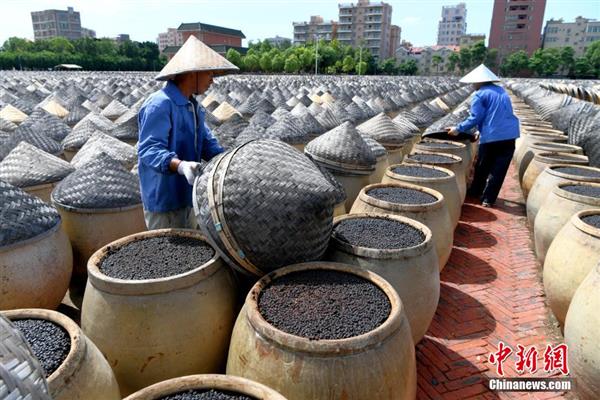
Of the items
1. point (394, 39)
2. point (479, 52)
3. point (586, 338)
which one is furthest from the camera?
point (394, 39)

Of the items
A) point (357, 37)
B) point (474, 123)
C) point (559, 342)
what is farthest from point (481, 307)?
point (357, 37)

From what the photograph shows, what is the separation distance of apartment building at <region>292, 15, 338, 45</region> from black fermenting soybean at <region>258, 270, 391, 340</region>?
10423cm

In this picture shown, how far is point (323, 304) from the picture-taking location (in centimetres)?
215

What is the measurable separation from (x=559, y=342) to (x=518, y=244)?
7.14 feet

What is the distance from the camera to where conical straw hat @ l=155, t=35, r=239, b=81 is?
9.31 ft

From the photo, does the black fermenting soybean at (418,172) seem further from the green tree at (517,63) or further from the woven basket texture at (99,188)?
the green tree at (517,63)

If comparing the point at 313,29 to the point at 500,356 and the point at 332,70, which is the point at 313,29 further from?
the point at 500,356

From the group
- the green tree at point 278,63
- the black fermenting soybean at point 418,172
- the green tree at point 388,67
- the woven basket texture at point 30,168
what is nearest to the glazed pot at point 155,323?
the woven basket texture at point 30,168

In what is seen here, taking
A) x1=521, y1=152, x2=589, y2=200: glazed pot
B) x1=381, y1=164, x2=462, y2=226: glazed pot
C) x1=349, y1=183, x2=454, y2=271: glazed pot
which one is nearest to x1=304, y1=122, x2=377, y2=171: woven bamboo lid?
x1=381, y1=164, x2=462, y2=226: glazed pot

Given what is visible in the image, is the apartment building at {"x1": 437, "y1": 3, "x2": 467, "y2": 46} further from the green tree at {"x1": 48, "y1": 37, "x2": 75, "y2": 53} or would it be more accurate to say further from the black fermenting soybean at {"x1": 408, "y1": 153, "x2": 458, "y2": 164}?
the black fermenting soybean at {"x1": 408, "y1": 153, "x2": 458, "y2": 164}

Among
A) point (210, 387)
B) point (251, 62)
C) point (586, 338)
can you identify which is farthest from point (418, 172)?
point (251, 62)

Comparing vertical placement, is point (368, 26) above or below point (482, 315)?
above

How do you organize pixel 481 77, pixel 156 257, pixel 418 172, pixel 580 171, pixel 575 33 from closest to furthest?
1. pixel 156 257
2. pixel 418 172
3. pixel 580 171
4. pixel 481 77
5. pixel 575 33

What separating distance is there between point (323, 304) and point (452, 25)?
147170 mm
